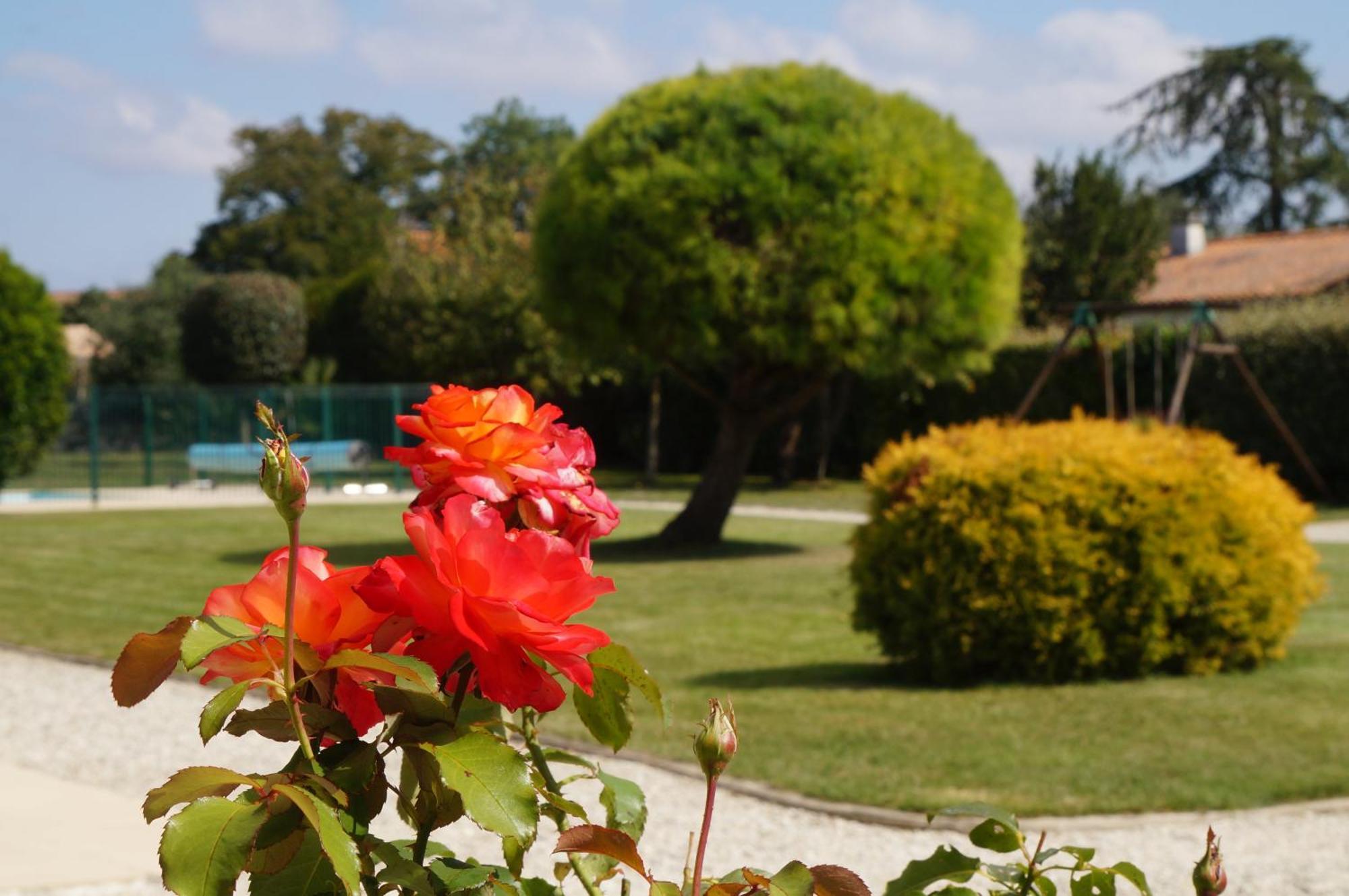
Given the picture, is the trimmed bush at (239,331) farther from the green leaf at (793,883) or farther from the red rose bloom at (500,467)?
the green leaf at (793,883)

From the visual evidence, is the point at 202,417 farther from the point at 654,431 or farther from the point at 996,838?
the point at 996,838

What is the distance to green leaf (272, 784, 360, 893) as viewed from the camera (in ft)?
3.43

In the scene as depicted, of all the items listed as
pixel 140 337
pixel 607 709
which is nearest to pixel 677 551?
pixel 607 709

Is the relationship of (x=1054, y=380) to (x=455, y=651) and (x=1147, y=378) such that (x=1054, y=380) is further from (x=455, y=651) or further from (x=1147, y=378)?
(x=455, y=651)

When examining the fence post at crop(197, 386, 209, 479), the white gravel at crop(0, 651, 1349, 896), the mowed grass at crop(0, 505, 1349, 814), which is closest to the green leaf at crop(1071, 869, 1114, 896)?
the mowed grass at crop(0, 505, 1349, 814)

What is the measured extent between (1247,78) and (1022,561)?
4409 cm

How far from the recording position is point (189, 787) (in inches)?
45.8

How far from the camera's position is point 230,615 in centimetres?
127

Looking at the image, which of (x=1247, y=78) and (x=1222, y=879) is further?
(x=1247, y=78)

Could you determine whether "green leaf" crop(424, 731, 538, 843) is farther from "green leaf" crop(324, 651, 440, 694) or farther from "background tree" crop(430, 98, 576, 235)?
"background tree" crop(430, 98, 576, 235)

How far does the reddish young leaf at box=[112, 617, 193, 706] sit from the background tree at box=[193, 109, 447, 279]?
165 feet

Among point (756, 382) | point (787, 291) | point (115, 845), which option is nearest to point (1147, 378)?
point (756, 382)

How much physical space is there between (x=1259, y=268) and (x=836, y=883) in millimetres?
36113

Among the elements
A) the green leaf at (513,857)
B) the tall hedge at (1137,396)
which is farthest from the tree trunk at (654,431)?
the green leaf at (513,857)
